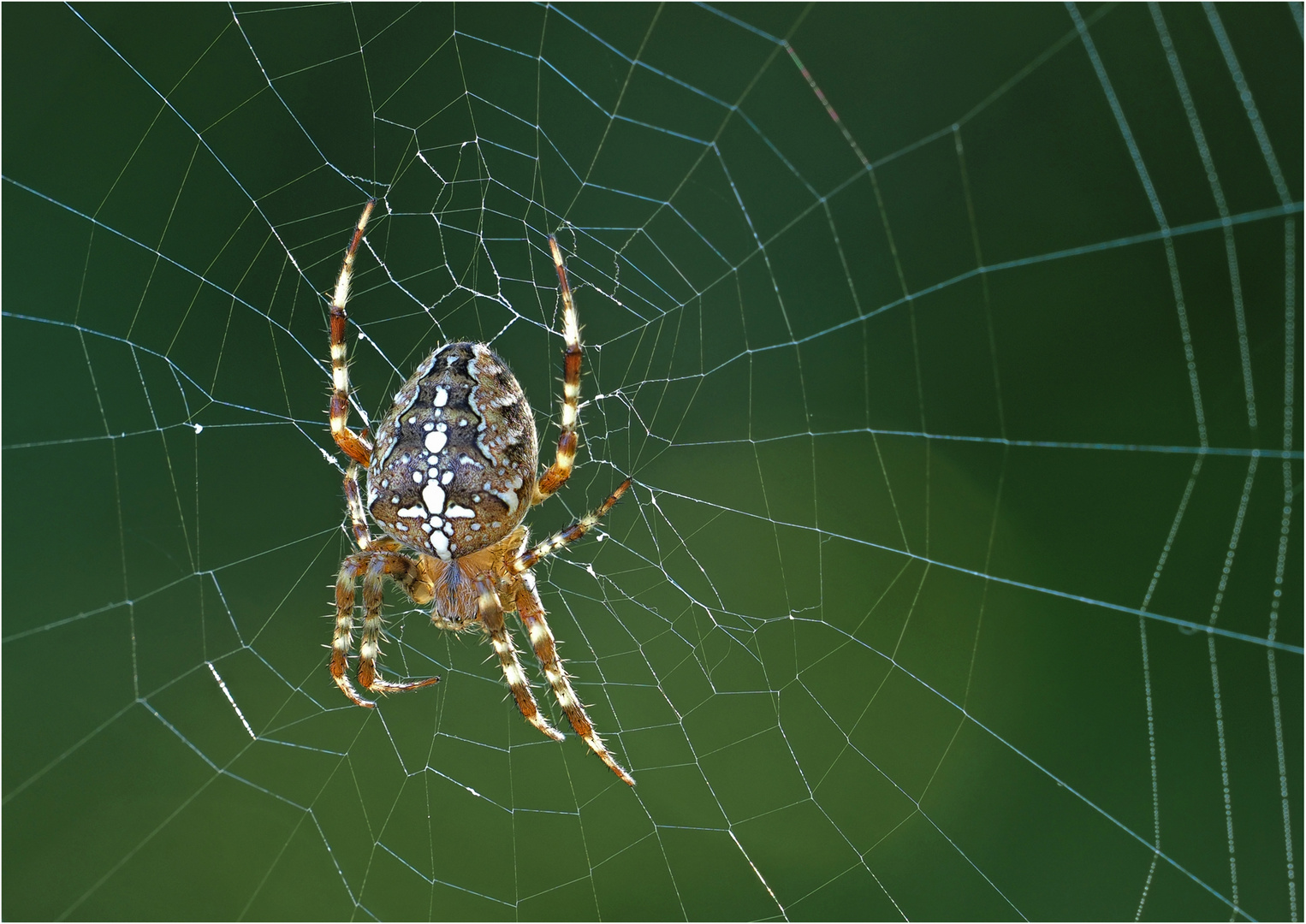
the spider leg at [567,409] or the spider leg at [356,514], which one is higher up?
the spider leg at [567,409]

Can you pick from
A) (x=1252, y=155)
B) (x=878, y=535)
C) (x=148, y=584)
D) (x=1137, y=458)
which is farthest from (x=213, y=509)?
(x=1252, y=155)

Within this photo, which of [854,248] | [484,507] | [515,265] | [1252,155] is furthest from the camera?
[854,248]

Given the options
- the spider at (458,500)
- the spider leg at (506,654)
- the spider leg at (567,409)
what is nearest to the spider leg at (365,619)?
the spider at (458,500)

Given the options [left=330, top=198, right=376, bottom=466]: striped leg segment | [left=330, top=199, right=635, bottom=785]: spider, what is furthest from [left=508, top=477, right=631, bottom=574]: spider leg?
[left=330, top=198, right=376, bottom=466]: striped leg segment

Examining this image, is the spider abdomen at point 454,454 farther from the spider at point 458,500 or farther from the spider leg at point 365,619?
the spider leg at point 365,619

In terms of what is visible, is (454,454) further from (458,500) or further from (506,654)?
(506,654)

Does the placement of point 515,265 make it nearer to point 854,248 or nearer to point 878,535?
point 854,248

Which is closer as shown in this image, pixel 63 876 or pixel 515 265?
pixel 515 265
